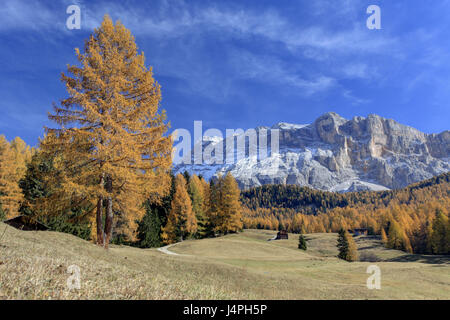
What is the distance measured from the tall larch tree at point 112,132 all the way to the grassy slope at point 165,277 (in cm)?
349

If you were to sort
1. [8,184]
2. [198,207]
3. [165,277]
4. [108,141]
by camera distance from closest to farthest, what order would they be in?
[165,277], [108,141], [8,184], [198,207]

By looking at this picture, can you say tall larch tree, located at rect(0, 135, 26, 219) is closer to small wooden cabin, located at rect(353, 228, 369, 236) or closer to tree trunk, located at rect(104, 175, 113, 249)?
tree trunk, located at rect(104, 175, 113, 249)

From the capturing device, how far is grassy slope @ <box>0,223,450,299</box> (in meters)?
5.03

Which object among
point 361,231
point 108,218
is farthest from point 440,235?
point 108,218

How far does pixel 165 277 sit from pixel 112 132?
9978mm

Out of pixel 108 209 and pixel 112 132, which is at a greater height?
pixel 112 132

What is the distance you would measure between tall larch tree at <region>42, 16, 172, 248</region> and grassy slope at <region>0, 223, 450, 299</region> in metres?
3.49

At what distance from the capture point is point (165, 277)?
1071 centimetres

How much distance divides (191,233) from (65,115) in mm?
42355

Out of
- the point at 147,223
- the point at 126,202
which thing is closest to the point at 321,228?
the point at 147,223

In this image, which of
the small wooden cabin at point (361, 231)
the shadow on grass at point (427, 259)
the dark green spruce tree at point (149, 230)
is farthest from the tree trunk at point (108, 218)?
the small wooden cabin at point (361, 231)

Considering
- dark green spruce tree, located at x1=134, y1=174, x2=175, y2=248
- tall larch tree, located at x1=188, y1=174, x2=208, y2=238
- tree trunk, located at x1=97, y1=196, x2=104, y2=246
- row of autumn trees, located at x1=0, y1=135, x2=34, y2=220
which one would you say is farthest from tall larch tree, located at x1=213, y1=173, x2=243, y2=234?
tree trunk, located at x1=97, y1=196, x2=104, y2=246

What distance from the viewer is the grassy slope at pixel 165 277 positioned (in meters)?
5.03

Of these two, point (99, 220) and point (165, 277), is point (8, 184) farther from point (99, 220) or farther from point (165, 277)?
point (165, 277)
